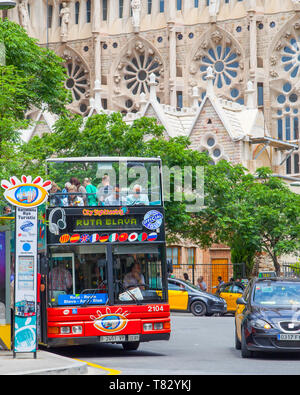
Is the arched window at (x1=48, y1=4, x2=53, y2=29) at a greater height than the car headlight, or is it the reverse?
the arched window at (x1=48, y1=4, x2=53, y2=29)

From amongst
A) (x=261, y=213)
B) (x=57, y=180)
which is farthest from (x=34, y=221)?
(x=261, y=213)

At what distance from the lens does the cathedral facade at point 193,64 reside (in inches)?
1938

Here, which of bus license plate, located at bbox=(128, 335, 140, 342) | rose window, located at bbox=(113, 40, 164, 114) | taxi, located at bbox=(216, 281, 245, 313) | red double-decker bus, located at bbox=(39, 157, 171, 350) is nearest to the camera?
red double-decker bus, located at bbox=(39, 157, 171, 350)

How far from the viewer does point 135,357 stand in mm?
15016

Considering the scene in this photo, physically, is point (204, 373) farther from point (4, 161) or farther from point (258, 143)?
point (258, 143)

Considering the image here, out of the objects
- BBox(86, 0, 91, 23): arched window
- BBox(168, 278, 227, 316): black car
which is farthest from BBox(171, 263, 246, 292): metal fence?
BBox(86, 0, 91, 23): arched window

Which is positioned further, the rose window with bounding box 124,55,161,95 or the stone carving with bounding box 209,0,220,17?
the rose window with bounding box 124,55,161,95

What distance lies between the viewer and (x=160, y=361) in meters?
14.1

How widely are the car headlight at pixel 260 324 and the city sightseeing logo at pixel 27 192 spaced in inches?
150

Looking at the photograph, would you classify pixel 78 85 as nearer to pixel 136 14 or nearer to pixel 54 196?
pixel 136 14

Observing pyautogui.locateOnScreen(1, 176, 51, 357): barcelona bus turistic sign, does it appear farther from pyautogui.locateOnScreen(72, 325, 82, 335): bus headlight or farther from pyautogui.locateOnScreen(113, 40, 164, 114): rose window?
pyautogui.locateOnScreen(113, 40, 164, 114): rose window

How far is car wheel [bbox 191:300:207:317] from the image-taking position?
3012 centimetres

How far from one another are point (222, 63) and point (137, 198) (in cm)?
4274
